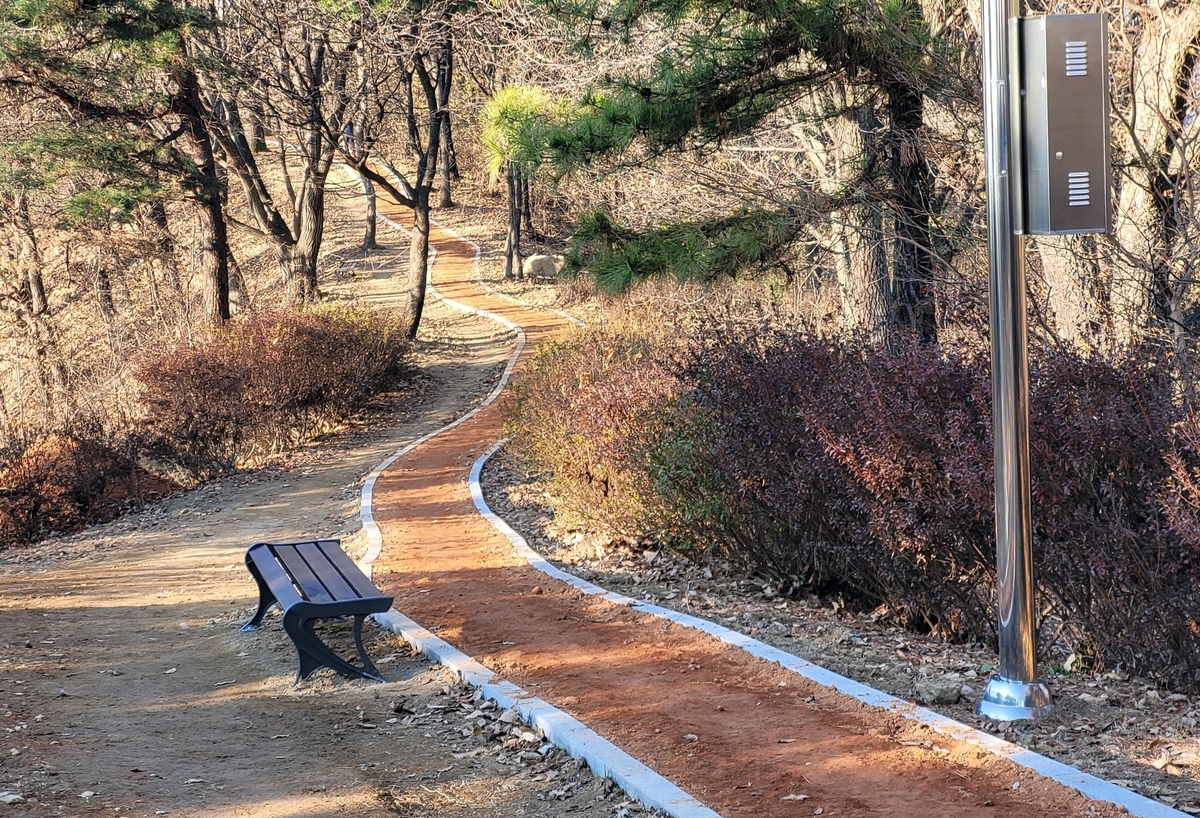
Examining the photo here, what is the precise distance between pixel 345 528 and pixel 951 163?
687 centimetres

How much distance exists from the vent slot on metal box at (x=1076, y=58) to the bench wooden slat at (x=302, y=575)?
14.3ft

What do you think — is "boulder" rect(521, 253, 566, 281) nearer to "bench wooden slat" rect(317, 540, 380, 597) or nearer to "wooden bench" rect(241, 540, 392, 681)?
"bench wooden slat" rect(317, 540, 380, 597)

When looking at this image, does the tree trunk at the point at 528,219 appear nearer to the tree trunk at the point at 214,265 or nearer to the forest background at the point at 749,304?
the forest background at the point at 749,304

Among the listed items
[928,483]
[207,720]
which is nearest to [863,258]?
[928,483]

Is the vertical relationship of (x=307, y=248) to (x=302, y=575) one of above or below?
above

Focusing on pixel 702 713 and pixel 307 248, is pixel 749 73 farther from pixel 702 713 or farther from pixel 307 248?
pixel 307 248

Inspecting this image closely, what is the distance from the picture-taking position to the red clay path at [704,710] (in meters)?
4.11

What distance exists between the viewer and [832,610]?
7.26 metres

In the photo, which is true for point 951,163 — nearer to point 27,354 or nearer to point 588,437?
point 588,437

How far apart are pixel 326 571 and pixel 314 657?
2.24 ft

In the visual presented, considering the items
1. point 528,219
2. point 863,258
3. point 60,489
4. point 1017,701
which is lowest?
point 60,489

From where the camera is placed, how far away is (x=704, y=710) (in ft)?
17.0

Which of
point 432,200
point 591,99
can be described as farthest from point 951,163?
point 432,200

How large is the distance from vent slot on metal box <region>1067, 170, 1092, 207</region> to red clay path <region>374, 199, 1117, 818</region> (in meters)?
2.19
